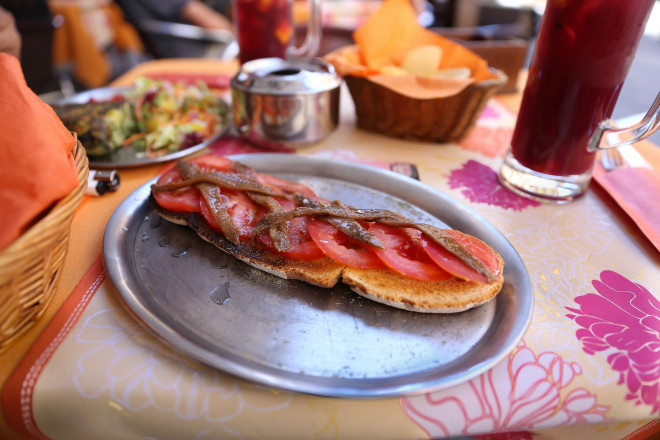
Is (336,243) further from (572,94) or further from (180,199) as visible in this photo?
(572,94)

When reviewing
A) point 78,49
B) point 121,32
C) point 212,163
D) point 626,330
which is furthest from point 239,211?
point 121,32

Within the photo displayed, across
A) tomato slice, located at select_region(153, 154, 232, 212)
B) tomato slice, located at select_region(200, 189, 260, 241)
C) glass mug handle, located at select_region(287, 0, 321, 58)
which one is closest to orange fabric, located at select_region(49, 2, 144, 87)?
glass mug handle, located at select_region(287, 0, 321, 58)

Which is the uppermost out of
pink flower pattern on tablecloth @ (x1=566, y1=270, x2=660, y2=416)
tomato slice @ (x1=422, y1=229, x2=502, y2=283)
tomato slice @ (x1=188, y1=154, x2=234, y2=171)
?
tomato slice @ (x1=422, y1=229, x2=502, y2=283)

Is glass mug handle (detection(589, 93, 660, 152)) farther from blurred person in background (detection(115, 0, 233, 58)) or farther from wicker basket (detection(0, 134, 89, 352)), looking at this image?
blurred person in background (detection(115, 0, 233, 58))

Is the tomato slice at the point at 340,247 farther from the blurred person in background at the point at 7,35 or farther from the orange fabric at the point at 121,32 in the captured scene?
the orange fabric at the point at 121,32

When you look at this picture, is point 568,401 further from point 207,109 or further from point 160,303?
point 207,109
